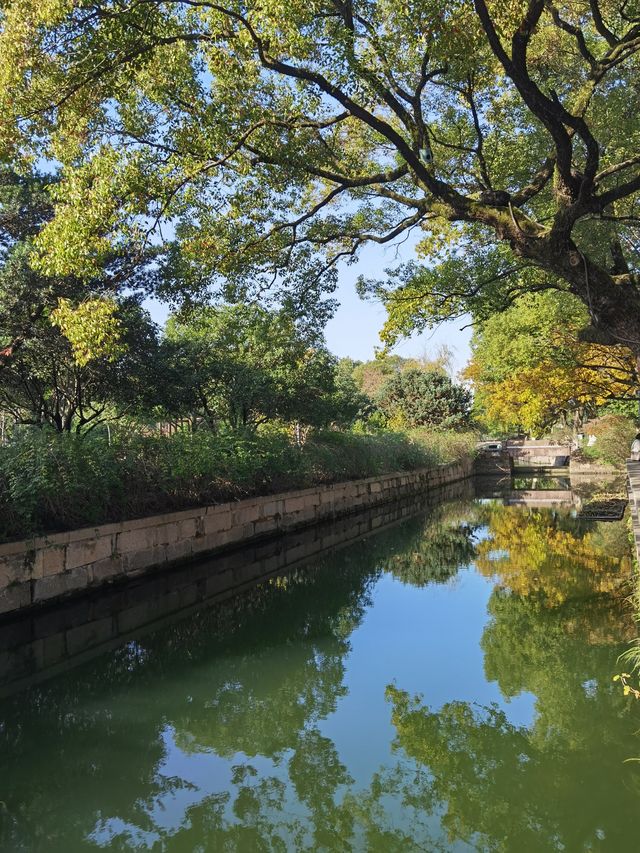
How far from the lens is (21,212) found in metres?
9.98

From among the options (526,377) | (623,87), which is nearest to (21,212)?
(623,87)

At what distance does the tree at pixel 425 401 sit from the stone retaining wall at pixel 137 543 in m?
17.0

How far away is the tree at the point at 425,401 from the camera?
30.2m

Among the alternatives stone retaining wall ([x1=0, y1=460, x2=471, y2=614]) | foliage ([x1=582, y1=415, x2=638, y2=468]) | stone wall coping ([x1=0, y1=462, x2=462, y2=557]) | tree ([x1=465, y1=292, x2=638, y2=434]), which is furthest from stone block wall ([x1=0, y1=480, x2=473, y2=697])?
foliage ([x1=582, y1=415, x2=638, y2=468])

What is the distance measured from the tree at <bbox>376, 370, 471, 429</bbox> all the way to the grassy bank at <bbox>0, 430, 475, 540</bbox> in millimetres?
16471

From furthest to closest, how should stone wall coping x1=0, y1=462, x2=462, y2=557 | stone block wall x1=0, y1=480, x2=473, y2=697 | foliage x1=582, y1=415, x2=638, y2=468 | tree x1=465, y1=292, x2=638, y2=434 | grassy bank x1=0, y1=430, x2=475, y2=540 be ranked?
foliage x1=582, y1=415, x2=638, y2=468 → tree x1=465, y1=292, x2=638, y2=434 → grassy bank x1=0, y1=430, x2=475, y2=540 → stone wall coping x1=0, y1=462, x2=462, y2=557 → stone block wall x1=0, y1=480, x2=473, y2=697

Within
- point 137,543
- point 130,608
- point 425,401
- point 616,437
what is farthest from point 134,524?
point 425,401

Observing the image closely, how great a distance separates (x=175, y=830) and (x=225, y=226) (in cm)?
730

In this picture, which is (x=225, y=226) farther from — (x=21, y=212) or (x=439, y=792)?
(x=439, y=792)

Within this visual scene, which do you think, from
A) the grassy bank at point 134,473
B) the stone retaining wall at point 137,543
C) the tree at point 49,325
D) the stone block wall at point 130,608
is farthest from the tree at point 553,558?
the tree at point 49,325

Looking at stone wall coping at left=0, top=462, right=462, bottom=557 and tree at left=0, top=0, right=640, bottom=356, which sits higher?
tree at left=0, top=0, right=640, bottom=356

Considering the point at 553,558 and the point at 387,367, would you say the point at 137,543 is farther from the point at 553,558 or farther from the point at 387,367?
the point at 387,367

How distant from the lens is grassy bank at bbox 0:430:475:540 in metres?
6.69

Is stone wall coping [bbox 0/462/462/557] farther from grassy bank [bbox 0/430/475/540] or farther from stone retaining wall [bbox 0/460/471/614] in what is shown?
grassy bank [bbox 0/430/475/540]
